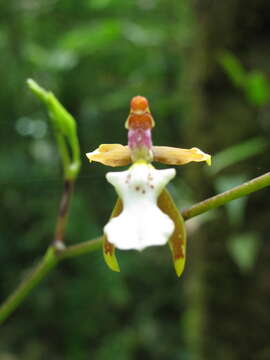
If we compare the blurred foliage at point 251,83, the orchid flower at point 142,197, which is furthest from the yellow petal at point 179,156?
the blurred foliage at point 251,83

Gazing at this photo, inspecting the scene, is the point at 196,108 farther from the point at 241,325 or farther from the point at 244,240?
the point at 241,325

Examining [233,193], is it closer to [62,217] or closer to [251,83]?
[62,217]

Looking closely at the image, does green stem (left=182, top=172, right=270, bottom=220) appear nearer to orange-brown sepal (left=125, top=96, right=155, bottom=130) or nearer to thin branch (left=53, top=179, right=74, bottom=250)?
orange-brown sepal (left=125, top=96, right=155, bottom=130)

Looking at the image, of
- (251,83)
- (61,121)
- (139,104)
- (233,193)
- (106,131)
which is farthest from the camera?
(106,131)

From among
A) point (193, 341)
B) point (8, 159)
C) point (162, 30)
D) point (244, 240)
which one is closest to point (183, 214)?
point (244, 240)

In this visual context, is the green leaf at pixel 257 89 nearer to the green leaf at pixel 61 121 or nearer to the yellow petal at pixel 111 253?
the green leaf at pixel 61 121

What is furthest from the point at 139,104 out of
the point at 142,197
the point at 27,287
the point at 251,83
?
the point at 251,83

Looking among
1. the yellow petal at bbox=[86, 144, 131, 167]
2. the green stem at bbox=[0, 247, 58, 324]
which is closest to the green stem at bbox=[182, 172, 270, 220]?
the yellow petal at bbox=[86, 144, 131, 167]
